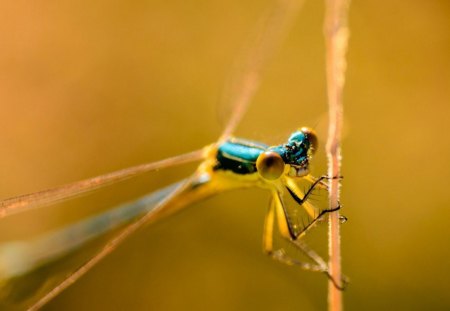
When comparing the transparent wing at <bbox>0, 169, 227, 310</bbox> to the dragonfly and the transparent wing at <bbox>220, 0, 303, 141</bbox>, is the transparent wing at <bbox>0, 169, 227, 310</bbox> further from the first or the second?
the transparent wing at <bbox>220, 0, 303, 141</bbox>

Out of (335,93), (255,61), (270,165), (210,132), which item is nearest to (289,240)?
(270,165)

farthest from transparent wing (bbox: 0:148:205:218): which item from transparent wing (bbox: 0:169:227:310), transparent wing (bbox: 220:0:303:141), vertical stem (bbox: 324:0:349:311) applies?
vertical stem (bbox: 324:0:349:311)

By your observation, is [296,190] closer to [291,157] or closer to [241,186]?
[291,157]

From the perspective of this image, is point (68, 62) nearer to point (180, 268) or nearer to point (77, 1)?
point (77, 1)

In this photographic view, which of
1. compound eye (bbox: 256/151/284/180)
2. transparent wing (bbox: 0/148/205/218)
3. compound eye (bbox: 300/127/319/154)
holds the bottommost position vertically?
transparent wing (bbox: 0/148/205/218)

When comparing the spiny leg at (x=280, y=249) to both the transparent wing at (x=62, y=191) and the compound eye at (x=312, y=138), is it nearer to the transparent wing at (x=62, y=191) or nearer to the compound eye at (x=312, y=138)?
the compound eye at (x=312, y=138)

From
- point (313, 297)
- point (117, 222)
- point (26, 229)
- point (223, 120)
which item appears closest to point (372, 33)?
point (223, 120)
